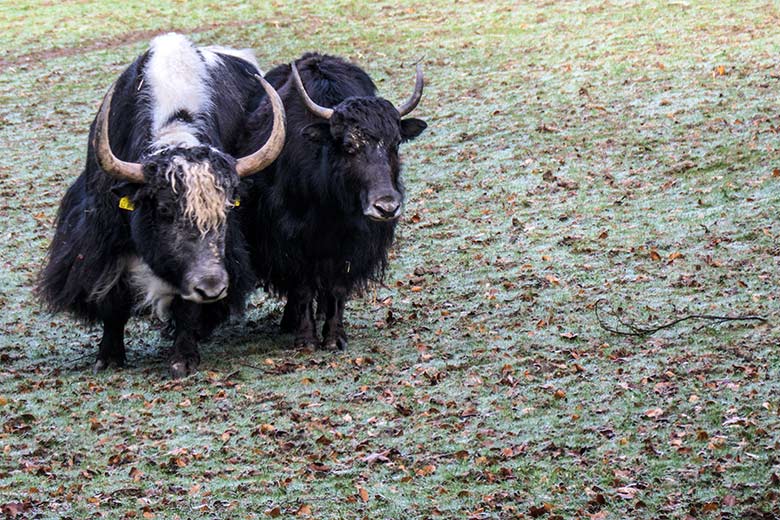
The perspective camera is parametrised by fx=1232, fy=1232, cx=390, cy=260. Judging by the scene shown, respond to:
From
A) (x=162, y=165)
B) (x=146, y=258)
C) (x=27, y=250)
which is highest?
(x=162, y=165)

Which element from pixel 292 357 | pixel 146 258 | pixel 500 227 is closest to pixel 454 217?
pixel 500 227

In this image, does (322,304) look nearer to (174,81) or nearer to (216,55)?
(174,81)

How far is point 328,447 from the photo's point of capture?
645cm

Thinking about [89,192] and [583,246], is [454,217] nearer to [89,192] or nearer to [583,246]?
[583,246]

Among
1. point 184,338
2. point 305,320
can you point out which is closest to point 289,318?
point 305,320

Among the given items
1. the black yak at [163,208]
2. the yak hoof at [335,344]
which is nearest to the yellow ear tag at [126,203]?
the black yak at [163,208]

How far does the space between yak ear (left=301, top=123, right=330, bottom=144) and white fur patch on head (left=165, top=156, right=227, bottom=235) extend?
2.63 feet

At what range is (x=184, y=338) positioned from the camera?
8.01m

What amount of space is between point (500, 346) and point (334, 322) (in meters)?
1.22

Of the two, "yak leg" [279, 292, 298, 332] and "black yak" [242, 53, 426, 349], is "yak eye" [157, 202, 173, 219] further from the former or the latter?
"yak leg" [279, 292, 298, 332]

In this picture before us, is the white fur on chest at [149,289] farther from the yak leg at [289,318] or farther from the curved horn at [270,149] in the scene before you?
the yak leg at [289,318]

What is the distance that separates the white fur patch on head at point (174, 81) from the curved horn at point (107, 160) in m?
0.45

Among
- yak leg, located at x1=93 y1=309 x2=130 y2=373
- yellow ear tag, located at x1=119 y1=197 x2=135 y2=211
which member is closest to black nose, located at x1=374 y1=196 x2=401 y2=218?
yellow ear tag, located at x1=119 y1=197 x2=135 y2=211

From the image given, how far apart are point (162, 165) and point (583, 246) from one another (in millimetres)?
4031
